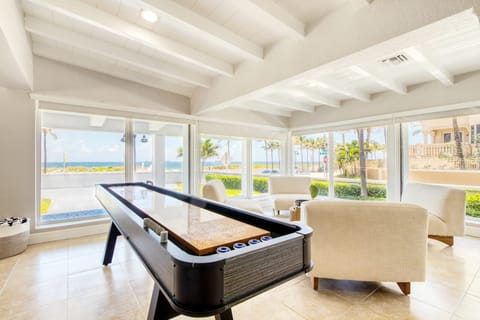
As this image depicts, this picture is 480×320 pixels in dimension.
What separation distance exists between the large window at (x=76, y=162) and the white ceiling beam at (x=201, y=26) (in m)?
2.53

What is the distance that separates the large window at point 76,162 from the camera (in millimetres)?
3422

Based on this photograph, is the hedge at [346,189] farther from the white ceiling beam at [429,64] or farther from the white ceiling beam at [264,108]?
the white ceiling beam at [429,64]

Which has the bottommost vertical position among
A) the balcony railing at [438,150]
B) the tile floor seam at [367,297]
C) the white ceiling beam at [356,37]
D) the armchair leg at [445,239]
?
the tile floor seam at [367,297]

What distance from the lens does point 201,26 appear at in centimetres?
212

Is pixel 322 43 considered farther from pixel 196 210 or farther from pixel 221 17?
pixel 196 210

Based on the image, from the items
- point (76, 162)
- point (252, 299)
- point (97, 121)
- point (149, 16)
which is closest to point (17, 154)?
point (76, 162)

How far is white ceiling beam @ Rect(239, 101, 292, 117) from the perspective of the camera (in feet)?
15.8

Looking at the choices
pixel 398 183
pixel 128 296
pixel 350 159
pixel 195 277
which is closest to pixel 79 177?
pixel 128 296

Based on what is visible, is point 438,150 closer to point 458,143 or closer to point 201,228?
point 458,143

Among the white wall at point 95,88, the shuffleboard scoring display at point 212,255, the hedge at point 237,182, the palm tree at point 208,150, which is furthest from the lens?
the hedge at point 237,182

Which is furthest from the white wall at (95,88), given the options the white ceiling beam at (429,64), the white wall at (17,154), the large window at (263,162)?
the white ceiling beam at (429,64)

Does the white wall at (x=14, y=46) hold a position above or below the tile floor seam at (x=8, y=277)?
above

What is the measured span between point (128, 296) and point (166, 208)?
3.01 feet

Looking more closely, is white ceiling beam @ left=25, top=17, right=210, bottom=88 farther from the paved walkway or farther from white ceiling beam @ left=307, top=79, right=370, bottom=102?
the paved walkway
